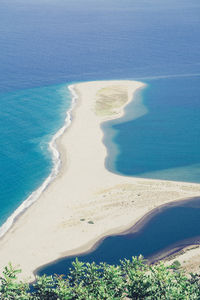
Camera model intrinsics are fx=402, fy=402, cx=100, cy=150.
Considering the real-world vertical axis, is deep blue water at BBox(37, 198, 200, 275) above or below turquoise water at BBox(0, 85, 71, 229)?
below

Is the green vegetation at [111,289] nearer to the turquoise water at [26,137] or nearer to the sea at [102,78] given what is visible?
the sea at [102,78]

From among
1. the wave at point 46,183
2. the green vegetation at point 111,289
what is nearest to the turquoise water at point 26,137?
the wave at point 46,183

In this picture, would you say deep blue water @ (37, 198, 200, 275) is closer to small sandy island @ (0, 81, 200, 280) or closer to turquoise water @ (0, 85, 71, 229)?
small sandy island @ (0, 81, 200, 280)

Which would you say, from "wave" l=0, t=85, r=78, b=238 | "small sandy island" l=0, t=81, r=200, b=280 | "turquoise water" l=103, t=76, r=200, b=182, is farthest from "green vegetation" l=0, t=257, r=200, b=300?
"turquoise water" l=103, t=76, r=200, b=182

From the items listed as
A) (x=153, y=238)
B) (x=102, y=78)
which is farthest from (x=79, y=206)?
(x=102, y=78)

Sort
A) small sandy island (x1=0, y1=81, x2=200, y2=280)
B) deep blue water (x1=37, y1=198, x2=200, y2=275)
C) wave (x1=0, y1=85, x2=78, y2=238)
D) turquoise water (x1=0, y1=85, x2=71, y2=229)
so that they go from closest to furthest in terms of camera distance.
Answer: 1. deep blue water (x1=37, y1=198, x2=200, y2=275)
2. small sandy island (x1=0, y1=81, x2=200, y2=280)
3. wave (x1=0, y1=85, x2=78, y2=238)
4. turquoise water (x1=0, y1=85, x2=71, y2=229)

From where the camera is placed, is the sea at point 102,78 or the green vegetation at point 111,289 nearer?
the green vegetation at point 111,289

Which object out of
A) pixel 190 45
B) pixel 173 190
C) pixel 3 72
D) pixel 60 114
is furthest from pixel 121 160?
pixel 190 45
